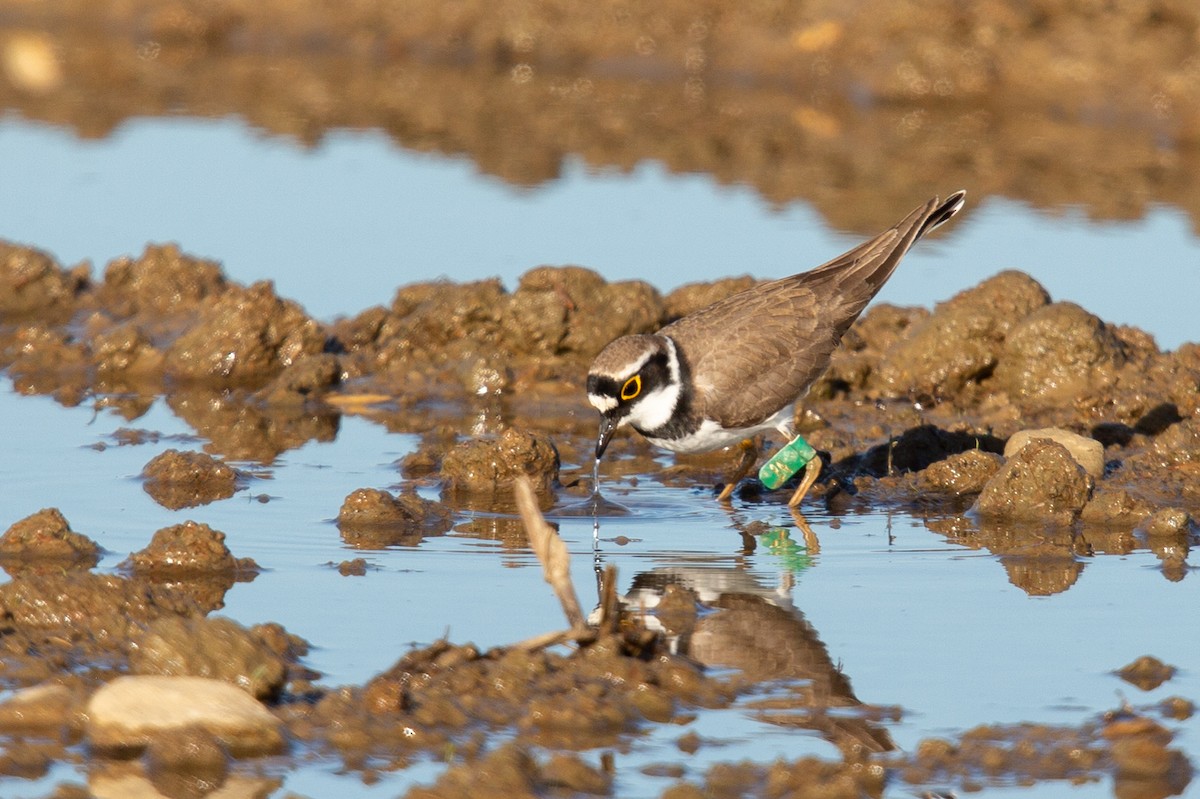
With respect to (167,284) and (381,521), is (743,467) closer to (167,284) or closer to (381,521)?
(381,521)

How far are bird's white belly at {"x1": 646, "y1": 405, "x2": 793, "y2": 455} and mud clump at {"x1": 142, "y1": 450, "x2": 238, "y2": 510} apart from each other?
2.46m

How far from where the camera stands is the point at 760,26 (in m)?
23.9

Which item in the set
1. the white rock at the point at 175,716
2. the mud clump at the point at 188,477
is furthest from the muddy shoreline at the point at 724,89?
the white rock at the point at 175,716

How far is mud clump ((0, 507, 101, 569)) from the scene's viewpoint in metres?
8.63

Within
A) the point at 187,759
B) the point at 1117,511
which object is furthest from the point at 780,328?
the point at 187,759

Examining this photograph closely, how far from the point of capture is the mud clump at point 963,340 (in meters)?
11.9

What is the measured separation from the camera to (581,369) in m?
12.7

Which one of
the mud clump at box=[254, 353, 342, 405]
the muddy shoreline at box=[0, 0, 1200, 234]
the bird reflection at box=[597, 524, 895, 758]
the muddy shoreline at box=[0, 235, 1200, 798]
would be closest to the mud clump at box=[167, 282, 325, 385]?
the muddy shoreline at box=[0, 235, 1200, 798]

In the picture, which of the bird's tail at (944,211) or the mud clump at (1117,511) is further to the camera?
the bird's tail at (944,211)

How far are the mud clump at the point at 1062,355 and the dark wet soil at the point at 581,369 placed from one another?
0.07 ft

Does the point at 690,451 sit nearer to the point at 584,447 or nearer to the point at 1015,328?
the point at 584,447

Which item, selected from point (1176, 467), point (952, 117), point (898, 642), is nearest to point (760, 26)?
point (952, 117)

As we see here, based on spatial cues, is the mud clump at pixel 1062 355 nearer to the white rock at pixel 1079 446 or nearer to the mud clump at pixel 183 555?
the white rock at pixel 1079 446

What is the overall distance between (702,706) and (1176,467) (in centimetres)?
463
